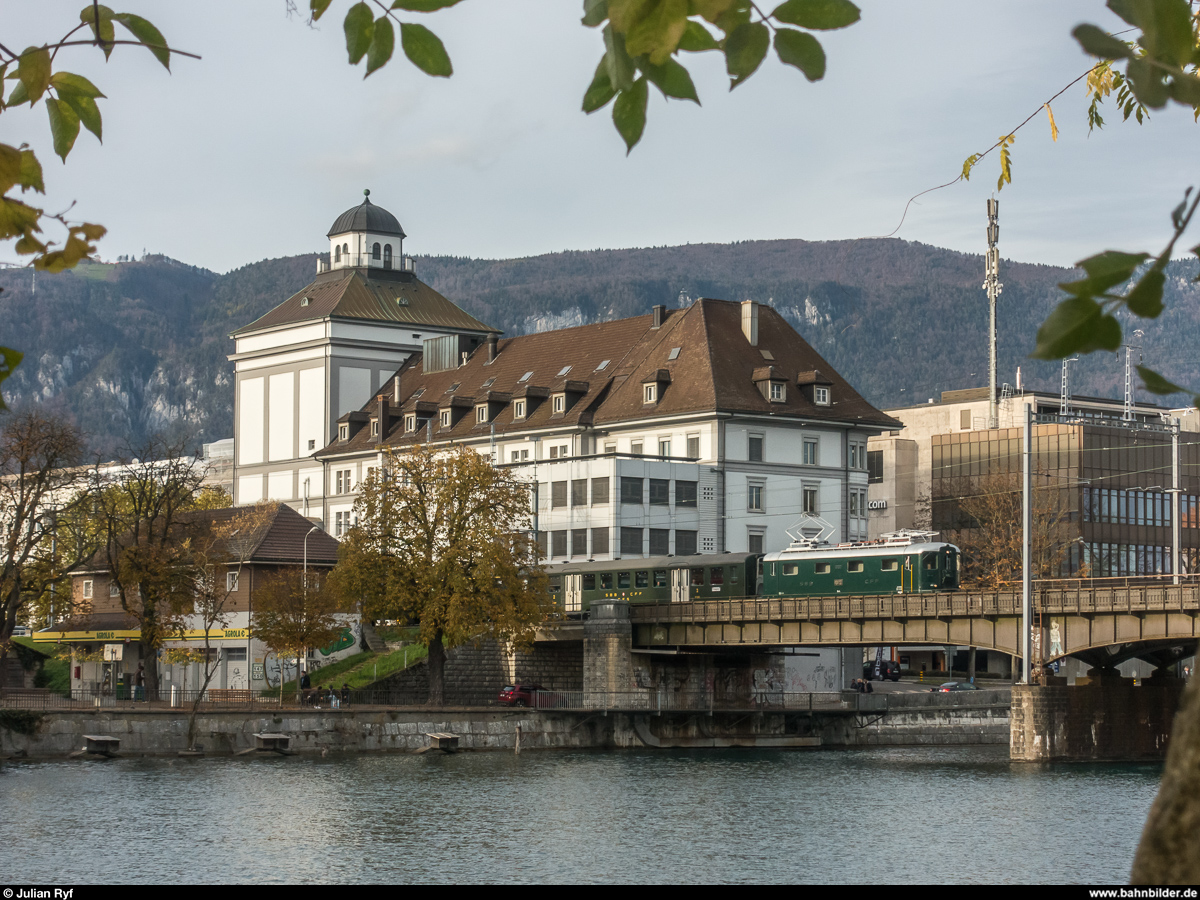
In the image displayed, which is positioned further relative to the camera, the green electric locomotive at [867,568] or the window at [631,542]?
the window at [631,542]

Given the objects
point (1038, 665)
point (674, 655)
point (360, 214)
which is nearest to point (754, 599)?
point (674, 655)

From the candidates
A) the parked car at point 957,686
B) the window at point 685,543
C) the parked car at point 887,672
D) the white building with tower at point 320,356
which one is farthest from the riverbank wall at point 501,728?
the white building with tower at point 320,356

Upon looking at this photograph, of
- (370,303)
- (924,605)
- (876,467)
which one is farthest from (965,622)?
(876,467)

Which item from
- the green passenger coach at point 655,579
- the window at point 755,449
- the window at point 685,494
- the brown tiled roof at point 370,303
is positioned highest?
the brown tiled roof at point 370,303

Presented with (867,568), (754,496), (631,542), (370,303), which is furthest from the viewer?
(370,303)

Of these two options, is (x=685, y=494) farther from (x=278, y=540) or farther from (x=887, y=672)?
(x=887, y=672)

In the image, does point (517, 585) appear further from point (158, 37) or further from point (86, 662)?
point (158, 37)

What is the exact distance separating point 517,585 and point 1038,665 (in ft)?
65.4

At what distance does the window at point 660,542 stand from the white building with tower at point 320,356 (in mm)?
28462

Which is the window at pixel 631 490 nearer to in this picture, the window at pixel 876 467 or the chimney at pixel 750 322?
the chimney at pixel 750 322

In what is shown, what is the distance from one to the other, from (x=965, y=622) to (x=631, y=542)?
75.4 ft

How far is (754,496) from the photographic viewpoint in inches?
3391

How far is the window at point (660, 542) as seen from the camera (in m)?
82.6

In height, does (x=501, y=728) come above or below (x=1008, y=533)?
below
